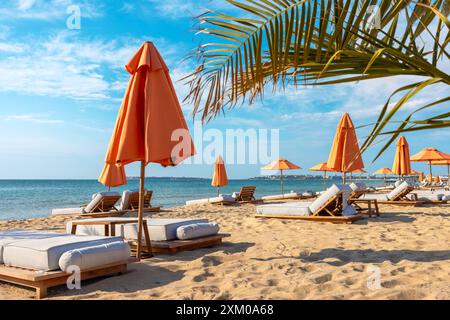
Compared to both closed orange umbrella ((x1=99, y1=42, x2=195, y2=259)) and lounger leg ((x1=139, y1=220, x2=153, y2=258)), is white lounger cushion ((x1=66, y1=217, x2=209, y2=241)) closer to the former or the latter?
lounger leg ((x1=139, y1=220, x2=153, y2=258))

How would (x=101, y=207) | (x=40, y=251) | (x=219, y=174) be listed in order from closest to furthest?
(x=40, y=251) → (x=101, y=207) → (x=219, y=174)

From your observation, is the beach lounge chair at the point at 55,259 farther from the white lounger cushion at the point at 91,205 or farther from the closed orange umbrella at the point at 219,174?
the closed orange umbrella at the point at 219,174

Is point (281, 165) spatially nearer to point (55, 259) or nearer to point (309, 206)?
point (309, 206)

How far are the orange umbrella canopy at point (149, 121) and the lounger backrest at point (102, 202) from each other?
708 cm

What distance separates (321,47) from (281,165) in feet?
55.9

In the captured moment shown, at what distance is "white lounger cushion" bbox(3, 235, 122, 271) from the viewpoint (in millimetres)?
3678

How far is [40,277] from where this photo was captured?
348 cm

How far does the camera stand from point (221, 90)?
2512 millimetres

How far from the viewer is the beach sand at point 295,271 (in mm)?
3420

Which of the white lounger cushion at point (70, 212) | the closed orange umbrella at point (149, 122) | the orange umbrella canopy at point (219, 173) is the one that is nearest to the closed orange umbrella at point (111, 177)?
the white lounger cushion at point (70, 212)

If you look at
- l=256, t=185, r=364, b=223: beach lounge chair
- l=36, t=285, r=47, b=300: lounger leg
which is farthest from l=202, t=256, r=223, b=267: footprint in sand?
l=256, t=185, r=364, b=223: beach lounge chair

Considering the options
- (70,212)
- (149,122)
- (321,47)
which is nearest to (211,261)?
(149,122)

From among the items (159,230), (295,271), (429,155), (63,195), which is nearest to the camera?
(295,271)

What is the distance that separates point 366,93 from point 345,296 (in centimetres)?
162
